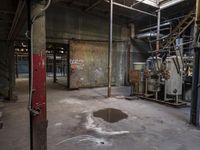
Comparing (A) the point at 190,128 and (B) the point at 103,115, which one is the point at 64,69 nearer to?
(B) the point at 103,115

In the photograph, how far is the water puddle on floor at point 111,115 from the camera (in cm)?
394

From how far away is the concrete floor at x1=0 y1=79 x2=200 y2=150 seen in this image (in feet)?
8.80

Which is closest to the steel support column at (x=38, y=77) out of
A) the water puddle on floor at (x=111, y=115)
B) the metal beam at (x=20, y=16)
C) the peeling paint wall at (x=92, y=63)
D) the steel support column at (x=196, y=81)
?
the metal beam at (x=20, y=16)

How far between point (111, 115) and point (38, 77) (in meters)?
2.97

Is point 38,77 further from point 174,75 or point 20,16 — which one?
point 174,75

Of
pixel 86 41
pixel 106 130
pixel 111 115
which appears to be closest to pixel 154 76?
pixel 111 115

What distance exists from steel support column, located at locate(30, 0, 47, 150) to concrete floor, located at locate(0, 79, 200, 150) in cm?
104

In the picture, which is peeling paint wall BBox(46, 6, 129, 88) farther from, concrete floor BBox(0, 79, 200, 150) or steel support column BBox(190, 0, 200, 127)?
steel support column BBox(190, 0, 200, 127)

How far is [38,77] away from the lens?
5.28ft

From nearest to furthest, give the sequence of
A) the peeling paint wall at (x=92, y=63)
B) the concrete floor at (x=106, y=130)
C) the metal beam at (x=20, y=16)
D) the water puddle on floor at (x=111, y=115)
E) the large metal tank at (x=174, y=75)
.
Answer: the metal beam at (x=20, y=16) < the concrete floor at (x=106, y=130) < the water puddle on floor at (x=111, y=115) < the large metal tank at (x=174, y=75) < the peeling paint wall at (x=92, y=63)

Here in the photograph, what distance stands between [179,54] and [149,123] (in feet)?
9.44

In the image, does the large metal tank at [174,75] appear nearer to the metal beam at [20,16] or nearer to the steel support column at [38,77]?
the metal beam at [20,16]

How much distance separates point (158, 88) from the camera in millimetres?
5637

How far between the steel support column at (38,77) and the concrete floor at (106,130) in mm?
1037
